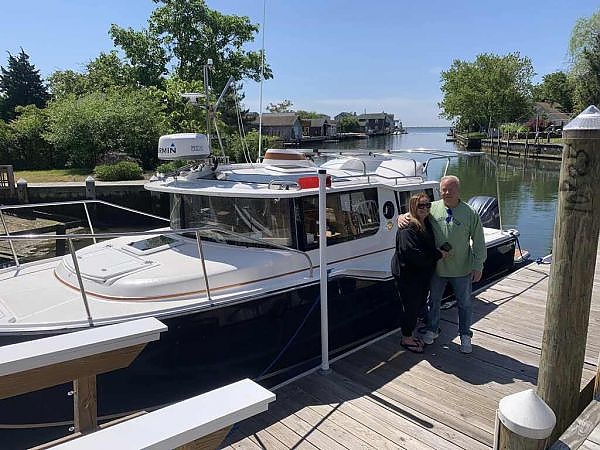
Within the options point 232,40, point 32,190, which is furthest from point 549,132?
point 32,190

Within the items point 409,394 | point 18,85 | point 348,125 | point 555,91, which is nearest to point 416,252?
point 409,394

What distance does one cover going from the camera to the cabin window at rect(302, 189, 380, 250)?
16.9 feet

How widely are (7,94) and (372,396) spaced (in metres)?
47.1

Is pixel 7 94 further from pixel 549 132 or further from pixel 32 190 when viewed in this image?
pixel 549 132

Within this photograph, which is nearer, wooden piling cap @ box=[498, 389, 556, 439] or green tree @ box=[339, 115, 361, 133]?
wooden piling cap @ box=[498, 389, 556, 439]

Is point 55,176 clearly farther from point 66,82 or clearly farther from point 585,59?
point 585,59

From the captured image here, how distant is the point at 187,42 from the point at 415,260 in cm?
3605

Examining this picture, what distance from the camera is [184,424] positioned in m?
1.58

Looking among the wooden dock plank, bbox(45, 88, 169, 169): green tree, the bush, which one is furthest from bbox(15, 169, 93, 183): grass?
the wooden dock plank

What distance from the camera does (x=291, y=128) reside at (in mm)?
71000

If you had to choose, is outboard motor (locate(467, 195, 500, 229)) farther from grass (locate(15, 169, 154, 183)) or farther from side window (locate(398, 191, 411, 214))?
grass (locate(15, 169, 154, 183))

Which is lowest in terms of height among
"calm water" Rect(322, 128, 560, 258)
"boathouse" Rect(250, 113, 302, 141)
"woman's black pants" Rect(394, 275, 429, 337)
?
"calm water" Rect(322, 128, 560, 258)

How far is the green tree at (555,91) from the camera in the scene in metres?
68.8

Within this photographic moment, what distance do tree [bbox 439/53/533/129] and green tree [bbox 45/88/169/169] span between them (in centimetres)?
4930
